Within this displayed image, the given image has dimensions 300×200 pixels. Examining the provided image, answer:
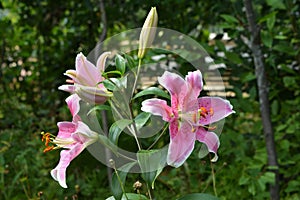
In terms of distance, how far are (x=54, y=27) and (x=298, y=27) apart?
118 centimetres

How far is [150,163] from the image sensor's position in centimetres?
79

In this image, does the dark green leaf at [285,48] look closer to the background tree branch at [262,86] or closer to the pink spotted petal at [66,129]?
the background tree branch at [262,86]

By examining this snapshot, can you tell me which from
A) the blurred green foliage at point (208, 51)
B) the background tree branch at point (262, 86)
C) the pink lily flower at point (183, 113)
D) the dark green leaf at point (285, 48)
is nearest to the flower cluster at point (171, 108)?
the pink lily flower at point (183, 113)

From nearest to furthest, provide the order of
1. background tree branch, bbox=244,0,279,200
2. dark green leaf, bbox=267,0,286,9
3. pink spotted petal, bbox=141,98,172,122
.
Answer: pink spotted petal, bbox=141,98,172,122 → background tree branch, bbox=244,0,279,200 → dark green leaf, bbox=267,0,286,9

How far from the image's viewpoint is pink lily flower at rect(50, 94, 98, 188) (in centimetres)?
78

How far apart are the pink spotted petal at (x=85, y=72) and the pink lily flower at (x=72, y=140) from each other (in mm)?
46

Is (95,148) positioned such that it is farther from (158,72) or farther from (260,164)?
(260,164)

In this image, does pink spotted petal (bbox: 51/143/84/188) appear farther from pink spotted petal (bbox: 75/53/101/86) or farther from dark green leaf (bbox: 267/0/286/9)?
dark green leaf (bbox: 267/0/286/9)

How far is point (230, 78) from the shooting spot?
1.87m

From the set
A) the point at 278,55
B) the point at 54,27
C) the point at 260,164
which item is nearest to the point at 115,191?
the point at 260,164

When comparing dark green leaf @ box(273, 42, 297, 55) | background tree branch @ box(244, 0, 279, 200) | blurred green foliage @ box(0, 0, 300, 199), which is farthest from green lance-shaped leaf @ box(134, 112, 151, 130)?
dark green leaf @ box(273, 42, 297, 55)

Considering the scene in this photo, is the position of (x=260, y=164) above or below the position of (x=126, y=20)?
below

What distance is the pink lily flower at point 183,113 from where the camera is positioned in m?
0.75

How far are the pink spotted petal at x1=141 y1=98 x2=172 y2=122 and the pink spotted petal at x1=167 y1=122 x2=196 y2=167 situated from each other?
27mm
